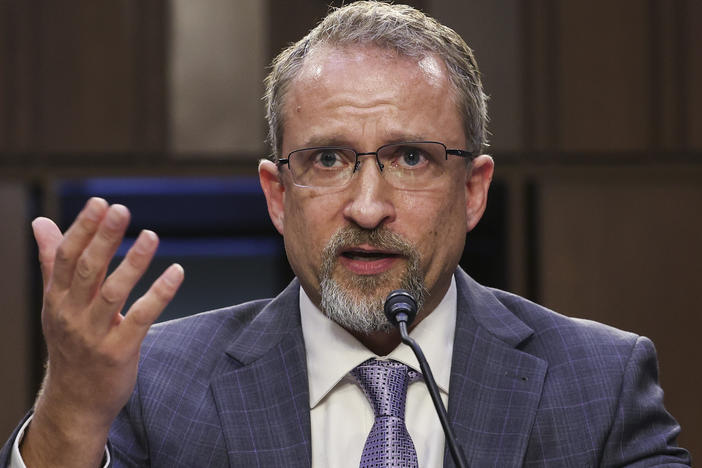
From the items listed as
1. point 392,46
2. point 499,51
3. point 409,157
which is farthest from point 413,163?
point 499,51

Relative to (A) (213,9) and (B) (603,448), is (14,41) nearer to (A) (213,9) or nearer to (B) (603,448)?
(A) (213,9)

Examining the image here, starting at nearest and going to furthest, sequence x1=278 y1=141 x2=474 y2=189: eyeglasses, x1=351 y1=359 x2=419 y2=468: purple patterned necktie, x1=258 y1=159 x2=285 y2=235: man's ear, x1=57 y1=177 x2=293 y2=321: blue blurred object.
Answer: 1. x1=351 y1=359 x2=419 y2=468: purple patterned necktie
2. x1=278 y1=141 x2=474 y2=189: eyeglasses
3. x1=258 y1=159 x2=285 y2=235: man's ear
4. x1=57 y1=177 x2=293 y2=321: blue blurred object

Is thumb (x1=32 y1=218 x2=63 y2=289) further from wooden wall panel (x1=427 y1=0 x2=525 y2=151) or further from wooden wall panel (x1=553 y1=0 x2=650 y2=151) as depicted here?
wooden wall panel (x1=553 y1=0 x2=650 y2=151)

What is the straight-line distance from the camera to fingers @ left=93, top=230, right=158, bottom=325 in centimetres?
125

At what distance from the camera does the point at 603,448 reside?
1.73m

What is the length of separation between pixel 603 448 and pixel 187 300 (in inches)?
98.8

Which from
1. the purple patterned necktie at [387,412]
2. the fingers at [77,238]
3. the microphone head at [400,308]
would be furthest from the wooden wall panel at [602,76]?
the fingers at [77,238]

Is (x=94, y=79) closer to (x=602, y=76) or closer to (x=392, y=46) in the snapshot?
(x=602, y=76)

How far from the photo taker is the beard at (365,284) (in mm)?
1657

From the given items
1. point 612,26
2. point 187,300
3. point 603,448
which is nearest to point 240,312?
point 603,448

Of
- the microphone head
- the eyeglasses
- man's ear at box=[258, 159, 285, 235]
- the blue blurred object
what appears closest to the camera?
the microphone head

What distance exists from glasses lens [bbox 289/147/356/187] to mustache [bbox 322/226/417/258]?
0.34 feet

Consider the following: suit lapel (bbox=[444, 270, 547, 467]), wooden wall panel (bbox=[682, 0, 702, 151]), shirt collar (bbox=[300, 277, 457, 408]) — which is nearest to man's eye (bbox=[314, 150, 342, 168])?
shirt collar (bbox=[300, 277, 457, 408])

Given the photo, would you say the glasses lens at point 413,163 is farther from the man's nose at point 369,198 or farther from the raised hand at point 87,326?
the raised hand at point 87,326
